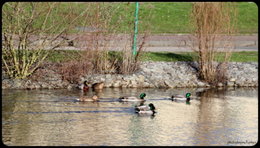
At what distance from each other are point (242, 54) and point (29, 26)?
33.3ft

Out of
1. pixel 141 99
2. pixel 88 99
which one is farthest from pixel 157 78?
pixel 88 99

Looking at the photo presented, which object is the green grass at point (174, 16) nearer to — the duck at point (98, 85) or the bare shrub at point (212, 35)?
the bare shrub at point (212, 35)

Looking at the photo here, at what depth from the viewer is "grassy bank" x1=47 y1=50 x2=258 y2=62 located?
24891 millimetres

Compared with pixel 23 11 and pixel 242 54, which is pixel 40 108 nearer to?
pixel 23 11

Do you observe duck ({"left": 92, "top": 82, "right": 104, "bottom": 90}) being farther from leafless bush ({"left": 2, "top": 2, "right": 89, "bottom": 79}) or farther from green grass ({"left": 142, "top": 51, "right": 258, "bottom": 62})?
green grass ({"left": 142, "top": 51, "right": 258, "bottom": 62})

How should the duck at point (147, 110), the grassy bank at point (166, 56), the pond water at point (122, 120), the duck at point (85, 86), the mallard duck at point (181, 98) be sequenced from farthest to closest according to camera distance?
1. the grassy bank at point (166, 56)
2. the duck at point (85, 86)
3. the mallard duck at point (181, 98)
4. the duck at point (147, 110)
5. the pond water at point (122, 120)

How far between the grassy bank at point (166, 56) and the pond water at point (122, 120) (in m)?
2.45

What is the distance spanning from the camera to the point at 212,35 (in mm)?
24375

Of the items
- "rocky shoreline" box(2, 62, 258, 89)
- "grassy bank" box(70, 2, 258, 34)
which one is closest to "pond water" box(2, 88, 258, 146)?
"rocky shoreline" box(2, 62, 258, 89)

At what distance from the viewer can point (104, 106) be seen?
64.8 ft

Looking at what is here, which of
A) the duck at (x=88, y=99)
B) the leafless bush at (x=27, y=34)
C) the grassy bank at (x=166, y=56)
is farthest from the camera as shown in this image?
the grassy bank at (x=166, y=56)

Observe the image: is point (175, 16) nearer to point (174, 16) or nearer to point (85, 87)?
point (174, 16)

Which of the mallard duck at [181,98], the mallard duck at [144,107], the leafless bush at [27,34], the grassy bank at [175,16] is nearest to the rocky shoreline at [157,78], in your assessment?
the leafless bush at [27,34]

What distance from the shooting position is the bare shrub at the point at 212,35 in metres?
24.0
